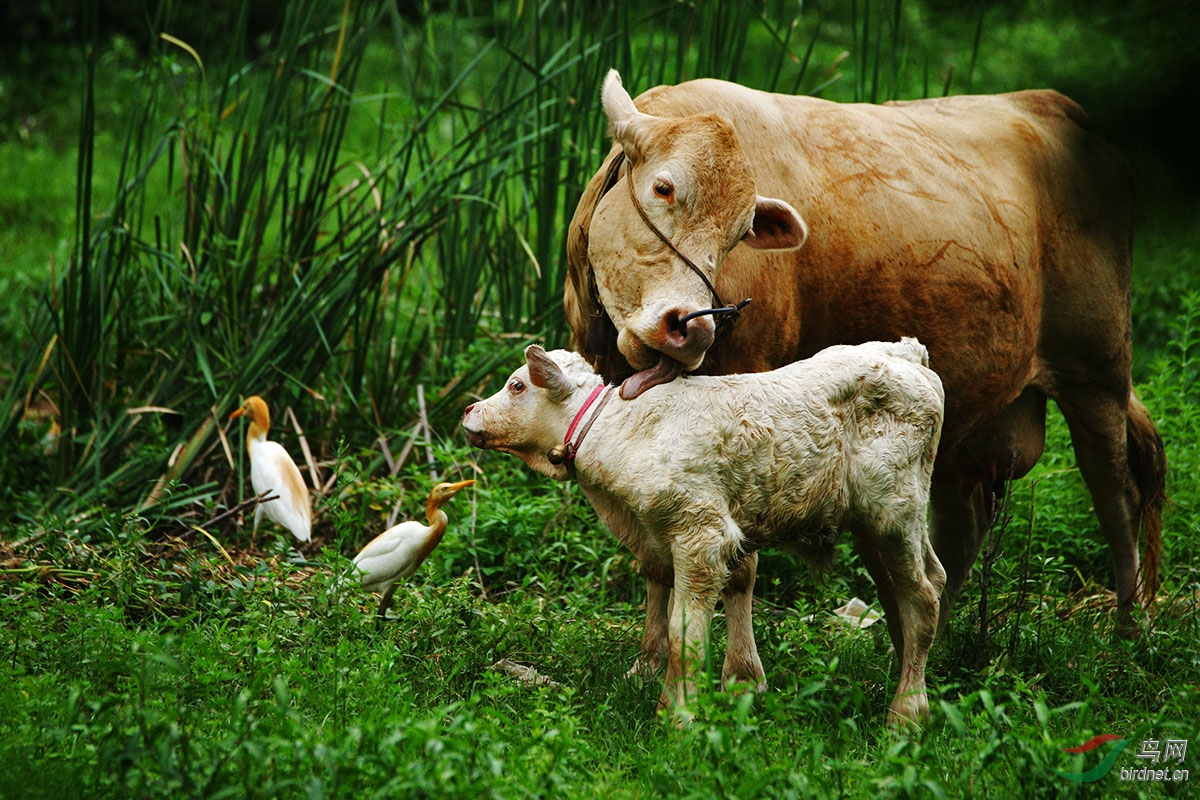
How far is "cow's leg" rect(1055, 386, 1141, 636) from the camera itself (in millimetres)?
5078

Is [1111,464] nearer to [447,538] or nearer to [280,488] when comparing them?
[447,538]

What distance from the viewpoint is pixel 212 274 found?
580 centimetres

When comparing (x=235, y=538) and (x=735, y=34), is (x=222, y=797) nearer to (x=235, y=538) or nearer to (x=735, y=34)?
(x=235, y=538)

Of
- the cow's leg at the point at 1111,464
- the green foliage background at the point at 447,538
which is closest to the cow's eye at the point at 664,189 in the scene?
the green foliage background at the point at 447,538

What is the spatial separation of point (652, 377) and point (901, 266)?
131cm

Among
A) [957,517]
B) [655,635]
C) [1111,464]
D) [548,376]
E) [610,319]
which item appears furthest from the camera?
[957,517]

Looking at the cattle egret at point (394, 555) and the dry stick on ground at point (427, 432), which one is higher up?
the cattle egret at point (394, 555)

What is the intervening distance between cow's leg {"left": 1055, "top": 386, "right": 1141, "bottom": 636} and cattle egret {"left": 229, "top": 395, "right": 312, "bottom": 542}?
316 centimetres

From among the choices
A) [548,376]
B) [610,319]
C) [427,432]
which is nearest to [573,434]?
[548,376]

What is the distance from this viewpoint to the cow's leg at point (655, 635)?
4020mm

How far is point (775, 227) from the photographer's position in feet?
12.3

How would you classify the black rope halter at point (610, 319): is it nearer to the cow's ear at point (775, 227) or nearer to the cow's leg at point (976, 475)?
the cow's ear at point (775, 227)

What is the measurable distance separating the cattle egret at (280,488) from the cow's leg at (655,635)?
58.5 inches

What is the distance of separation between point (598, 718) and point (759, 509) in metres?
0.77
